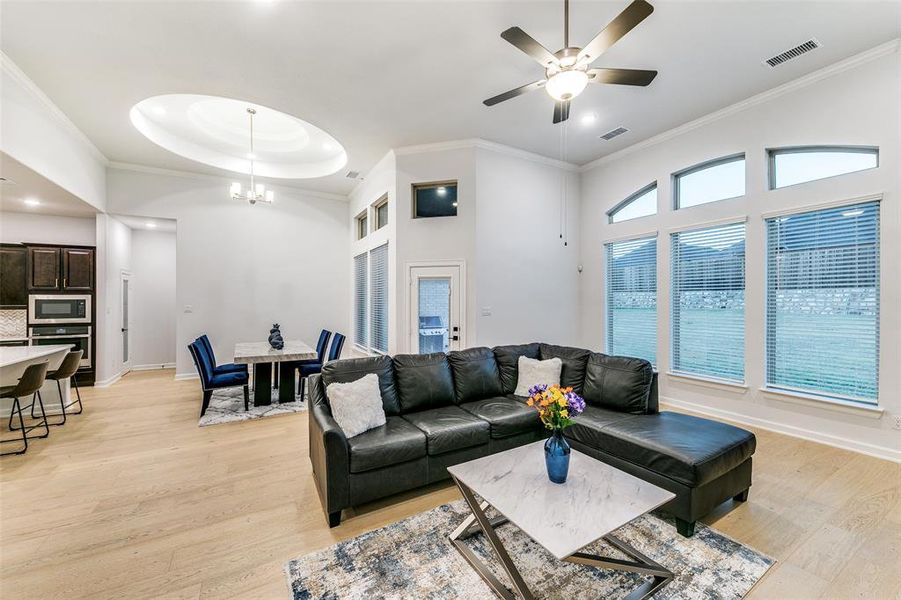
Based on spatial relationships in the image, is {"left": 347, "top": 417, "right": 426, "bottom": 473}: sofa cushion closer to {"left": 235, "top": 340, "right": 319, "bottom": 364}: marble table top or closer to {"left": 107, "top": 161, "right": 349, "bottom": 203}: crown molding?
{"left": 235, "top": 340, "right": 319, "bottom": 364}: marble table top

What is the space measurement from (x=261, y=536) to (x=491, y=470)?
1.53 meters

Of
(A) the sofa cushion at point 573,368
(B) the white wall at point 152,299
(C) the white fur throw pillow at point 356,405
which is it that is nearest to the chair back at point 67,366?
(B) the white wall at point 152,299

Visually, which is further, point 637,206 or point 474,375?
point 637,206

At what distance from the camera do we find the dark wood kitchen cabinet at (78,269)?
234 inches

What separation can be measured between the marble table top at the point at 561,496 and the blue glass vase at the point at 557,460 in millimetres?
45

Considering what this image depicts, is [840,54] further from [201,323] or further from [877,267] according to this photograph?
[201,323]

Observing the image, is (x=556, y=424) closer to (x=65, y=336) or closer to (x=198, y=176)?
(x=198, y=176)

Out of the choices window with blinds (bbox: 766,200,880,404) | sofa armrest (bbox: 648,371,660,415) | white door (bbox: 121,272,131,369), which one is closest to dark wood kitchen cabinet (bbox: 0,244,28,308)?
white door (bbox: 121,272,131,369)

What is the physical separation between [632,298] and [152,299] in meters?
9.11

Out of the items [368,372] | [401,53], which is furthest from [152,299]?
[401,53]

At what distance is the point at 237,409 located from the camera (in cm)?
494

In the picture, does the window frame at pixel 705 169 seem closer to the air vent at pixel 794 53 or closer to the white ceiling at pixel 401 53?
the white ceiling at pixel 401 53

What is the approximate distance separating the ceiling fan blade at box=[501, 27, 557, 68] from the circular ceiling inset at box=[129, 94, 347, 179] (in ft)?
11.1

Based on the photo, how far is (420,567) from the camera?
203 centimetres
